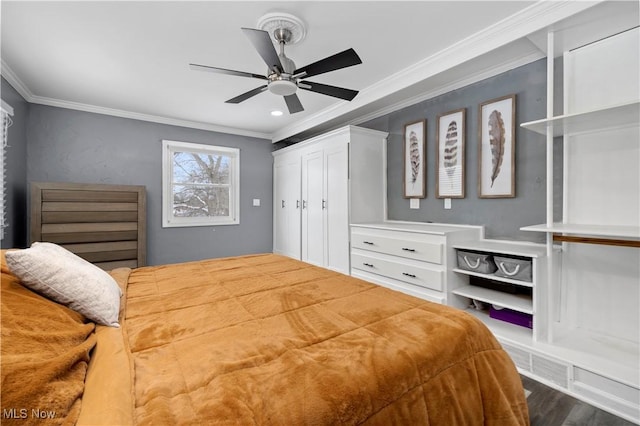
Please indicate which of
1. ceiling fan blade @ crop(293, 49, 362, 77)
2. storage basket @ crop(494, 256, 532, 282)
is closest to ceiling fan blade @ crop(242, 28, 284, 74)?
ceiling fan blade @ crop(293, 49, 362, 77)

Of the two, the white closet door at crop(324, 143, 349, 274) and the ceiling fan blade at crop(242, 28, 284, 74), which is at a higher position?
the ceiling fan blade at crop(242, 28, 284, 74)

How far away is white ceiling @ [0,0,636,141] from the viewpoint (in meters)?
1.91

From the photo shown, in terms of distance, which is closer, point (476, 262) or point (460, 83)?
point (476, 262)

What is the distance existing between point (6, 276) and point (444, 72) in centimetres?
305

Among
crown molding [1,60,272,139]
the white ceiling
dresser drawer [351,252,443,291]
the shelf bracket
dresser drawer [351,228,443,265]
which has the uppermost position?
the white ceiling

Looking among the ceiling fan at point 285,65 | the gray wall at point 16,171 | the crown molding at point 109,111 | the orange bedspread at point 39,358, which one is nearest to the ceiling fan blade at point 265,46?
the ceiling fan at point 285,65

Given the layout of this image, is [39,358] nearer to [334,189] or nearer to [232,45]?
[232,45]

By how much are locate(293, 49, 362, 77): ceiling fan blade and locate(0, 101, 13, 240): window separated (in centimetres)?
276

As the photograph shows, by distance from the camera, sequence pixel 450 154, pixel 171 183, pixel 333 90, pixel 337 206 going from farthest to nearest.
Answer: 1. pixel 171 183
2. pixel 337 206
3. pixel 450 154
4. pixel 333 90

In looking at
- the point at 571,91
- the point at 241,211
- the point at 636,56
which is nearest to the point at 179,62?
the point at 241,211

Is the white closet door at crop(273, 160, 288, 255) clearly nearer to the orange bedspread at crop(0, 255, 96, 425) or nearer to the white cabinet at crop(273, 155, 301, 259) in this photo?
the white cabinet at crop(273, 155, 301, 259)

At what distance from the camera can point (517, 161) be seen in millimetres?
2496

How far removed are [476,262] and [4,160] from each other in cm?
434

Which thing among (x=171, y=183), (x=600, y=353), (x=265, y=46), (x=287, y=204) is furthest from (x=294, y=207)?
(x=600, y=353)
